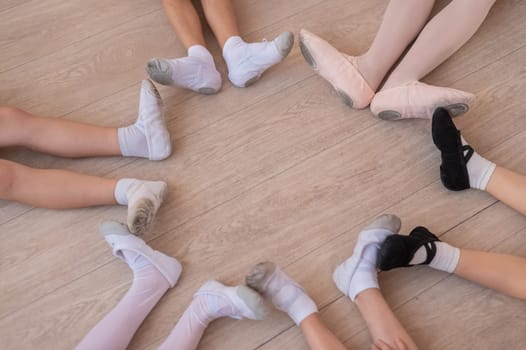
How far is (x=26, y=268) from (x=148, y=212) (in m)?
0.27

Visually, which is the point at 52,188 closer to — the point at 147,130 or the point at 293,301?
the point at 147,130

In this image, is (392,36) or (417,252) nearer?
(417,252)

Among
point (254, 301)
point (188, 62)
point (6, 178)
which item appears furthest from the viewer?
point (188, 62)

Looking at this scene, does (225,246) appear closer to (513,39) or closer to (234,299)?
(234,299)

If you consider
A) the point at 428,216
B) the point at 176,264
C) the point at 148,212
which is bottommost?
the point at 428,216

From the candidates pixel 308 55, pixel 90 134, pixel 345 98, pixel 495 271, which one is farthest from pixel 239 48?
pixel 495 271

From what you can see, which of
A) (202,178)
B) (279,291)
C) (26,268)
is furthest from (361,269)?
(26,268)

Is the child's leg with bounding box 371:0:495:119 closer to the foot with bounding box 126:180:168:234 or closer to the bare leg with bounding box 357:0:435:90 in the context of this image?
the bare leg with bounding box 357:0:435:90

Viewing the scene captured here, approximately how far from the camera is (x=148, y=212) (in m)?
0.93

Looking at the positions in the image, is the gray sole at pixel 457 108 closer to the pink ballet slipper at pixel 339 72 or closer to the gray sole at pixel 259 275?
the pink ballet slipper at pixel 339 72

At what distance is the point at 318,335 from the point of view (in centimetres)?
87

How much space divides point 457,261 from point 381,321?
0.18 metres

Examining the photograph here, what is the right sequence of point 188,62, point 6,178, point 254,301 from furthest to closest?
point 188,62
point 6,178
point 254,301

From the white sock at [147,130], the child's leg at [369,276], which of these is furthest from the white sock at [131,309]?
the child's leg at [369,276]
